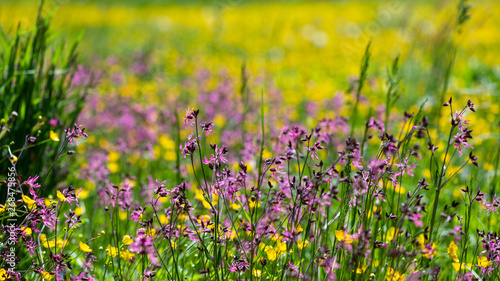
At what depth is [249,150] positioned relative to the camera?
7.55ft

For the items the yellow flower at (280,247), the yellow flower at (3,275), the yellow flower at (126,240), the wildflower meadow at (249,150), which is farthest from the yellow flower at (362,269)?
the yellow flower at (3,275)

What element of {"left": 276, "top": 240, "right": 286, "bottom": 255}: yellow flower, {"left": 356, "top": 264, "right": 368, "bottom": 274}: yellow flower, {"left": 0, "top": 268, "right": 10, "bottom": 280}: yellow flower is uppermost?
{"left": 276, "top": 240, "right": 286, "bottom": 255}: yellow flower

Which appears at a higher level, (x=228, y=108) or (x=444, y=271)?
(x=228, y=108)

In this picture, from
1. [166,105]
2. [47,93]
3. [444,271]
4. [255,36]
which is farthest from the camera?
[255,36]

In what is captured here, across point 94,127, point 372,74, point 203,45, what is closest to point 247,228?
point 94,127

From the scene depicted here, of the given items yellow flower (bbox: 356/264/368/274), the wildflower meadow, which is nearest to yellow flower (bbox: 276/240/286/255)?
the wildflower meadow

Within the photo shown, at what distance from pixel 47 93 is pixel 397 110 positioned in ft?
13.0

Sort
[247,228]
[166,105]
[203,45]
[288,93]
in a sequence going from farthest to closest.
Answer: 1. [203,45]
2. [288,93]
3. [166,105]
4. [247,228]

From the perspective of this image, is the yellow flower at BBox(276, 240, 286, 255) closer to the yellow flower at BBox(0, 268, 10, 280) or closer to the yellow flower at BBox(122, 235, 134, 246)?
the yellow flower at BBox(122, 235, 134, 246)

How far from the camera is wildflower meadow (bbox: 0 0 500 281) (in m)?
1.75

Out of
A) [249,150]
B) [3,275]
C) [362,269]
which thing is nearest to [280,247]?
[362,269]

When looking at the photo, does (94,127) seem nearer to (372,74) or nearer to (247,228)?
(247,228)

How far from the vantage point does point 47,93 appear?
2.77 metres

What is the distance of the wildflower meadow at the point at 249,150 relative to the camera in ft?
5.73
